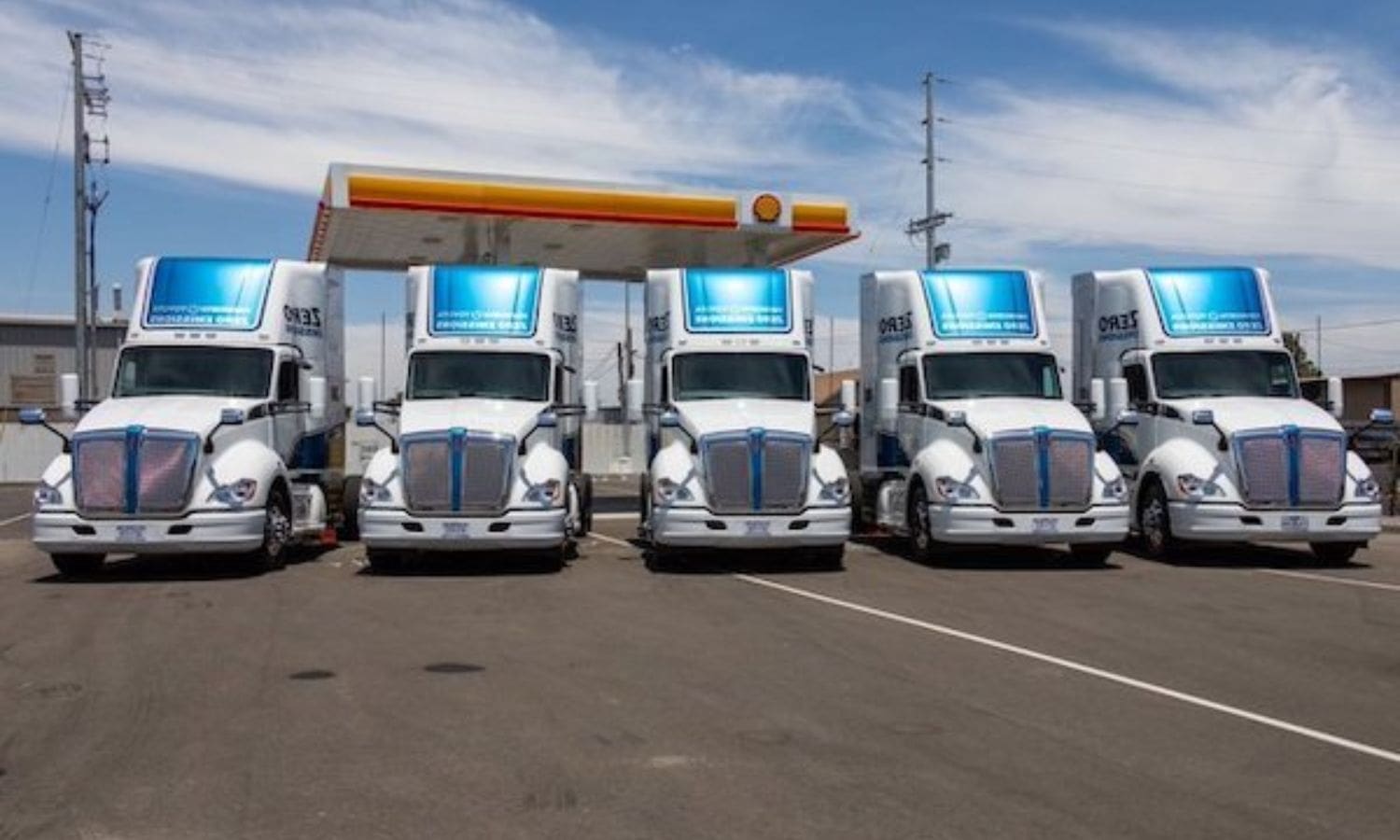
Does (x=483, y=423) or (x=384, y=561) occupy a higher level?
(x=483, y=423)

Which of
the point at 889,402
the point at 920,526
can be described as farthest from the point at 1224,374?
the point at 920,526

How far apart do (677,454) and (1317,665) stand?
8.23m

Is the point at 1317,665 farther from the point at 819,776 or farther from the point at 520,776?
the point at 520,776

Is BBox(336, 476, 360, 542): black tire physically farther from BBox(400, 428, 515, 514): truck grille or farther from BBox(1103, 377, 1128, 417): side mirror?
BBox(1103, 377, 1128, 417): side mirror

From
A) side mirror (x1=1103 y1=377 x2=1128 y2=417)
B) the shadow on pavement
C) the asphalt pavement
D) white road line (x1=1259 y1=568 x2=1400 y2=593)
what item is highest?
side mirror (x1=1103 y1=377 x2=1128 y2=417)

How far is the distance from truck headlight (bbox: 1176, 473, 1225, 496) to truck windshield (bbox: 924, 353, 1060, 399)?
74.3 inches

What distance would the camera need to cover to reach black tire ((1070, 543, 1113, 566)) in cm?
1720

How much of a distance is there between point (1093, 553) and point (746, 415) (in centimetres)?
474

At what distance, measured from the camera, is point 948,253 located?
53.3 m

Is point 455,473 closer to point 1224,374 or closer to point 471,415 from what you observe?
point 471,415

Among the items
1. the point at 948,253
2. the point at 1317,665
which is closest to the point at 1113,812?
the point at 1317,665

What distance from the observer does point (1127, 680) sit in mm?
9219

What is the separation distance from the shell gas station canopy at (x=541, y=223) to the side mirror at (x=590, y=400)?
6888 millimetres

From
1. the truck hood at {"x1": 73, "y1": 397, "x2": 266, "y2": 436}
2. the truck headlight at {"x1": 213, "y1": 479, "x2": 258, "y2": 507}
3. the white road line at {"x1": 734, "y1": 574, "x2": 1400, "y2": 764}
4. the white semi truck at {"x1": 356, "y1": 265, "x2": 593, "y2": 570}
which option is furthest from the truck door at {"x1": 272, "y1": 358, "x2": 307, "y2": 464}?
the white road line at {"x1": 734, "y1": 574, "x2": 1400, "y2": 764}
